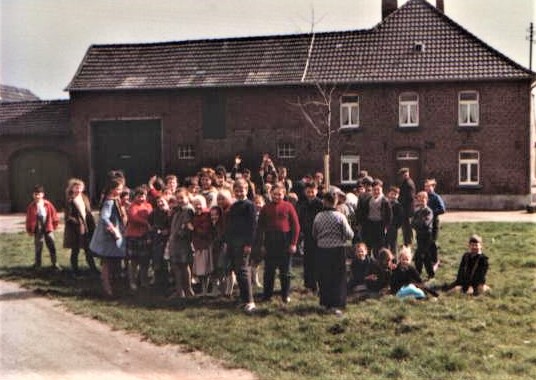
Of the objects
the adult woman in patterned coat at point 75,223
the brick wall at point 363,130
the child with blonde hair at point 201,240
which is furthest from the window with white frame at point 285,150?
the child with blonde hair at point 201,240

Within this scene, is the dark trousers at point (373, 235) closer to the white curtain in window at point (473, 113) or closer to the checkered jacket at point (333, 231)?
the checkered jacket at point (333, 231)

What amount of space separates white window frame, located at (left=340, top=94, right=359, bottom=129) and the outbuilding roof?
3.27 ft

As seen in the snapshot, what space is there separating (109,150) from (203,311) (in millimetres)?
21552

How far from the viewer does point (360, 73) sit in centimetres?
2625

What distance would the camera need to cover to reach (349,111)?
87.8 ft

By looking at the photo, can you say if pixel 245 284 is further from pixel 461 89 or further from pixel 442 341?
pixel 461 89

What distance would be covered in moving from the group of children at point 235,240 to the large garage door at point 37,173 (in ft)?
62.6

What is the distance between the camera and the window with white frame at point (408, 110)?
26047 mm

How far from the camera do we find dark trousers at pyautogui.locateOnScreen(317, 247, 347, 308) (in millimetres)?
8359

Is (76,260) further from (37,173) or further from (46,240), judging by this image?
(37,173)

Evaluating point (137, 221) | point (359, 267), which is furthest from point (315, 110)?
point (137, 221)

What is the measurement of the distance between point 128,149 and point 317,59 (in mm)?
9664

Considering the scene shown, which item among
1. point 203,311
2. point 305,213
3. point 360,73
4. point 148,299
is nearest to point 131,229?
point 148,299

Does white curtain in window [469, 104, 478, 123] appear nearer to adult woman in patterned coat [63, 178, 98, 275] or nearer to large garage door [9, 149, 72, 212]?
large garage door [9, 149, 72, 212]
